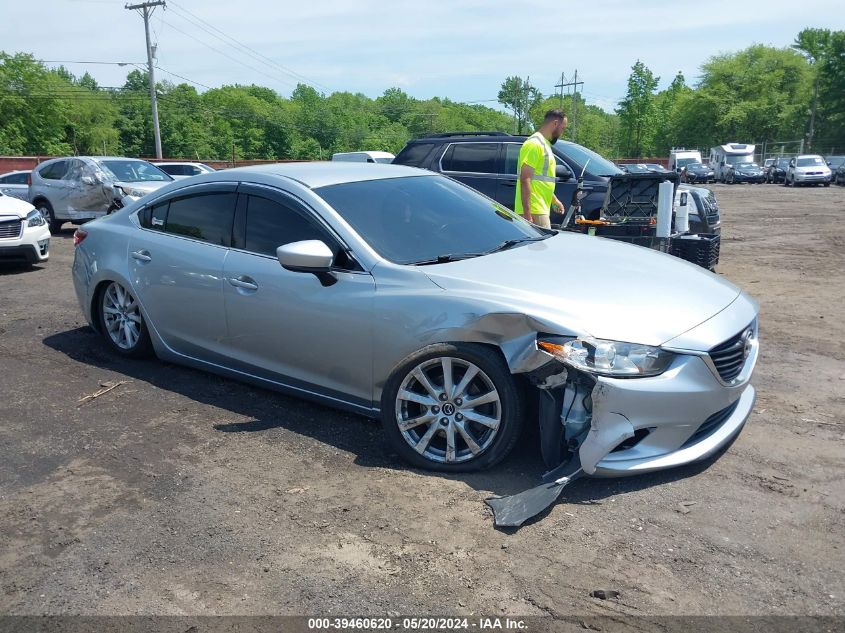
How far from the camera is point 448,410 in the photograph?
3885 mm

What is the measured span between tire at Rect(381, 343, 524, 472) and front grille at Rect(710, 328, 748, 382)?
984 mm

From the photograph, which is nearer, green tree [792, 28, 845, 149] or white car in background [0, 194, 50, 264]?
white car in background [0, 194, 50, 264]

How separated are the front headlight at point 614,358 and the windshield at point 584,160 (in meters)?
7.10

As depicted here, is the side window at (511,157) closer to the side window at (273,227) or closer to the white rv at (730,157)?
the side window at (273,227)

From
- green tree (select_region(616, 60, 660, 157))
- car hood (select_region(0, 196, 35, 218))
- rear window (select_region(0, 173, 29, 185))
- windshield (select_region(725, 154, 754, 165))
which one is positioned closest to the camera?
car hood (select_region(0, 196, 35, 218))

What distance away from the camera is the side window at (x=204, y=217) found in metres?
5.05

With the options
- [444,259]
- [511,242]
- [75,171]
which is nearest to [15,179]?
[75,171]

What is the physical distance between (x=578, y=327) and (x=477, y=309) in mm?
527

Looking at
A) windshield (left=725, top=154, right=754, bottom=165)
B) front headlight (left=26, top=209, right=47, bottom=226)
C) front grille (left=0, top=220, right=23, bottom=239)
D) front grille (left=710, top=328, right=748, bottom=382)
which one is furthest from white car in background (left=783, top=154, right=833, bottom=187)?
front grille (left=710, top=328, right=748, bottom=382)

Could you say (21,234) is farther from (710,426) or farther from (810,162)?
(810,162)

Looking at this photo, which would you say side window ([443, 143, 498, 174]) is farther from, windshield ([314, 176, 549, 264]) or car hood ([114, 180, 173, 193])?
car hood ([114, 180, 173, 193])

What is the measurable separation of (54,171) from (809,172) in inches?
1391

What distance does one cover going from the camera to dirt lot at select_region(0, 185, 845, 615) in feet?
9.42

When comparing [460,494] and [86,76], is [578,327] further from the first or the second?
[86,76]
